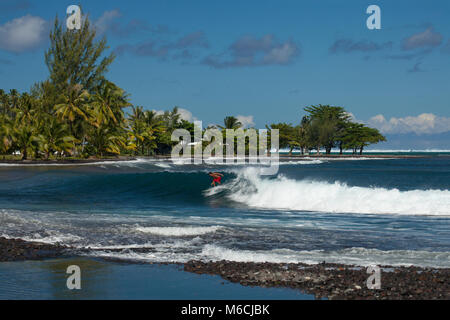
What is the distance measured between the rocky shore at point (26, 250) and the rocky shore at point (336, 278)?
10.7 ft

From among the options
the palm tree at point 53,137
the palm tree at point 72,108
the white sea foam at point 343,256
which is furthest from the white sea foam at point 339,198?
the palm tree at point 72,108

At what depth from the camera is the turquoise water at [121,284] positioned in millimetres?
7535

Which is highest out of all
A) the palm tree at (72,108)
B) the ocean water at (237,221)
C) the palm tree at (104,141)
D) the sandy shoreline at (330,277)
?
the palm tree at (72,108)

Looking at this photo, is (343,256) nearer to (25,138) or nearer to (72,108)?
(25,138)

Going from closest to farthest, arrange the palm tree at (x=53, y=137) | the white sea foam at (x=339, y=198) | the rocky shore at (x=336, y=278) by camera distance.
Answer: the rocky shore at (x=336, y=278)
the white sea foam at (x=339, y=198)
the palm tree at (x=53, y=137)

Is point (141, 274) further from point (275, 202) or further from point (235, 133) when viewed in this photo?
point (235, 133)

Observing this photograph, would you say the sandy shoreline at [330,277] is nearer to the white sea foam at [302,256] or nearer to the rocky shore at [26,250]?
the rocky shore at [26,250]

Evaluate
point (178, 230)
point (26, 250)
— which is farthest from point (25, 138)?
point (26, 250)

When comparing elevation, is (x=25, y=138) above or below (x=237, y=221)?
above

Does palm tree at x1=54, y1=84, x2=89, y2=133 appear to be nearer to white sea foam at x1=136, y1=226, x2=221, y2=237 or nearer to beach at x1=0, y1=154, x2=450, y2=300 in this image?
beach at x1=0, y1=154, x2=450, y2=300

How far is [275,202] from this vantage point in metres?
26.0

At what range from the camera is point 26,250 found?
1105 cm

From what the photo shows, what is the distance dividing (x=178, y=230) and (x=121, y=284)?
20.4ft
